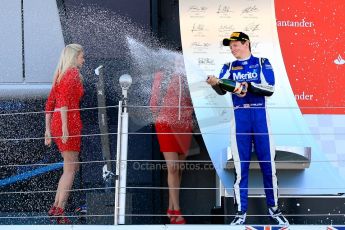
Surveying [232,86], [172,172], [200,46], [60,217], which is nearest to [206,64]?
[200,46]

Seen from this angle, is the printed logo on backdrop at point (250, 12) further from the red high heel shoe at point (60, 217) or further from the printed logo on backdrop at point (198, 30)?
the red high heel shoe at point (60, 217)

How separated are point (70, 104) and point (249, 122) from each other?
75 cm

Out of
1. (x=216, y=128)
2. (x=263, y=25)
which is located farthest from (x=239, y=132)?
(x=263, y=25)

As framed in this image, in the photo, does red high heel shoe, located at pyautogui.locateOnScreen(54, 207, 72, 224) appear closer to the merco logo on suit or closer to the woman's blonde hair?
the woman's blonde hair

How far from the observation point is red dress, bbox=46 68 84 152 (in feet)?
13.5

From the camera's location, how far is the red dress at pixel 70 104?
412 centimetres

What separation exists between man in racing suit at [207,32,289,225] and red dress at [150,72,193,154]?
303 mm

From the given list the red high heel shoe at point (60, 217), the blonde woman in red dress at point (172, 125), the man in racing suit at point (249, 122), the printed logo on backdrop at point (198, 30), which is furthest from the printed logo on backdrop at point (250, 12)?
the red high heel shoe at point (60, 217)

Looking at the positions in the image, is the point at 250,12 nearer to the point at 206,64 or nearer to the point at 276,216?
the point at 206,64

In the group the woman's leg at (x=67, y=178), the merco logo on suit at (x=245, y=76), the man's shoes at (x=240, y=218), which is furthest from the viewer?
the woman's leg at (x=67, y=178)

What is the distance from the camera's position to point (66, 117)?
4.11m

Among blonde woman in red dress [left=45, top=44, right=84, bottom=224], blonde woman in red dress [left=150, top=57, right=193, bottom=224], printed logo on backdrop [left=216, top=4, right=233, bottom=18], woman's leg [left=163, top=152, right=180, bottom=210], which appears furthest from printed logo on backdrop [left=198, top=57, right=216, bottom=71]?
blonde woman in red dress [left=45, top=44, right=84, bottom=224]

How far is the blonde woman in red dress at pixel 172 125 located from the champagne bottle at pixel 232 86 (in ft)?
1.28

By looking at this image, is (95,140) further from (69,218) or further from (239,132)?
(239,132)
